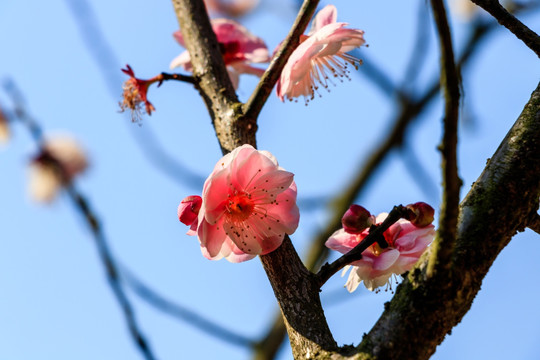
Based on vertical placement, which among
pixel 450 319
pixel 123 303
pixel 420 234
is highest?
pixel 420 234

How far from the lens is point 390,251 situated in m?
1.25

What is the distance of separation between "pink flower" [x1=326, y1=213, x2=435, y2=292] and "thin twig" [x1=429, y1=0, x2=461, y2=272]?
316 millimetres

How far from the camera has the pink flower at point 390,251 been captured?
1.24 meters

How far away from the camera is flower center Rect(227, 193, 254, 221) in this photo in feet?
4.17

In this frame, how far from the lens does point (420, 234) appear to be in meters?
1.27

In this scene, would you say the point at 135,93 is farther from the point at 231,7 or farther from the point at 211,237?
the point at 231,7

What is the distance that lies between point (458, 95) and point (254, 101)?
0.64m

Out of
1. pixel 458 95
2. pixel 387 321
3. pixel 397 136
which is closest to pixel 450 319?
pixel 387 321

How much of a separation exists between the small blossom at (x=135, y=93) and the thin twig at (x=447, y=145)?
905 millimetres

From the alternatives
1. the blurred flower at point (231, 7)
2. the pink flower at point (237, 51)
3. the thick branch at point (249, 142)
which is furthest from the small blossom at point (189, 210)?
the blurred flower at point (231, 7)

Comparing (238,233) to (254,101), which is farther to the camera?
(254,101)

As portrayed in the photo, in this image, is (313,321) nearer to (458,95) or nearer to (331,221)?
(458,95)

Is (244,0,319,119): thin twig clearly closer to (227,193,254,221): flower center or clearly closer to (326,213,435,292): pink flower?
(227,193,254,221): flower center

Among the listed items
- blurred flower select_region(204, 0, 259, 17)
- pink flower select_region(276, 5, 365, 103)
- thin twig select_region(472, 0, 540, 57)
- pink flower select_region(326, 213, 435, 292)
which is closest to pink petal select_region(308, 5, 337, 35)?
pink flower select_region(276, 5, 365, 103)
